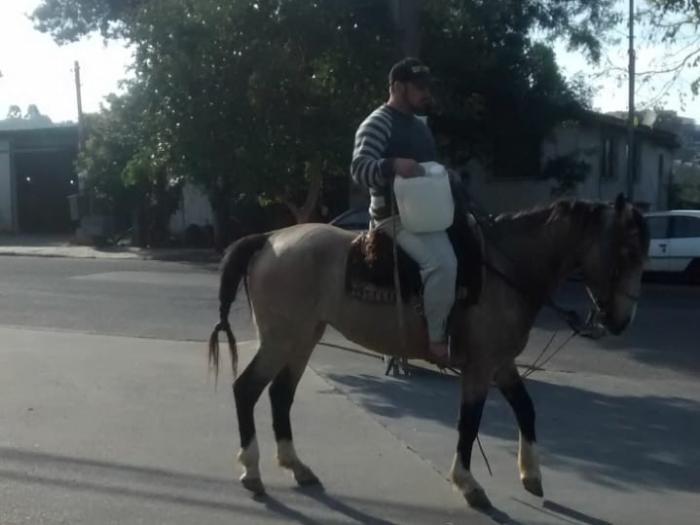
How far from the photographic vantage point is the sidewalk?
31.0 meters

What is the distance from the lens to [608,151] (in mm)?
35406

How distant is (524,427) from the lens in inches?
277

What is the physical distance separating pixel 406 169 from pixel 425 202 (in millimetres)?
219

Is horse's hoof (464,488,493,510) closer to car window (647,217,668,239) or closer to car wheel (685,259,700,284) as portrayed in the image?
car wheel (685,259,700,284)

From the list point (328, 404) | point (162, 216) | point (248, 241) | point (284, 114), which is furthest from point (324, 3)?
point (248, 241)

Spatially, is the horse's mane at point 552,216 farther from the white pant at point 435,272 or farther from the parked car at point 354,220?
the parked car at point 354,220

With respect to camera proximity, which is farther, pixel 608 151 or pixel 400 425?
pixel 608 151

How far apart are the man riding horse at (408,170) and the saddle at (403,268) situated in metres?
0.07

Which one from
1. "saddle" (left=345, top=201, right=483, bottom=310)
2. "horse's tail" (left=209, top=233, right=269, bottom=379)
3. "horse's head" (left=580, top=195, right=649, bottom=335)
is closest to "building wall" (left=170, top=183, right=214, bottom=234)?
"horse's tail" (left=209, top=233, right=269, bottom=379)

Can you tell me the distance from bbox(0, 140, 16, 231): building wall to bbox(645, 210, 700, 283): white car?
94.0 ft

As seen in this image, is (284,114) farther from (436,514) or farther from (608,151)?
(436,514)

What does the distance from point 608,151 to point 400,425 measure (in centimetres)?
2798

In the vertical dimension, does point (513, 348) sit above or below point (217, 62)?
below

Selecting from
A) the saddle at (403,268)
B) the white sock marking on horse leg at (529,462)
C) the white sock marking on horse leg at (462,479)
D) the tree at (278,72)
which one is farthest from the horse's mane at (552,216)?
the tree at (278,72)
